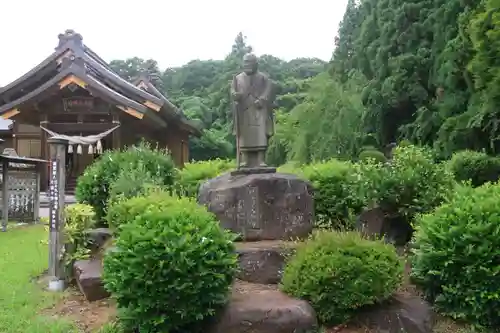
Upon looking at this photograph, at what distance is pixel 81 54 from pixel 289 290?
16.6 m

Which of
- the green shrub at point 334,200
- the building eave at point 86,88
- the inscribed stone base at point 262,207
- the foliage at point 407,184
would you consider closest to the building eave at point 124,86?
the building eave at point 86,88

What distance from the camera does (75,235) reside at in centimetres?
822

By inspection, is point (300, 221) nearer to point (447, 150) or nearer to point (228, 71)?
point (447, 150)

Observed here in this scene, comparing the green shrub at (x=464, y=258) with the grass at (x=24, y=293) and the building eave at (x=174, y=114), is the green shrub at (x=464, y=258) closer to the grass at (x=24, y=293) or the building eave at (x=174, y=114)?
the grass at (x=24, y=293)

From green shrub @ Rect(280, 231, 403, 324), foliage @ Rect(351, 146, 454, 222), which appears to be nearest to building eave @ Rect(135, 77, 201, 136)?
foliage @ Rect(351, 146, 454, 222)

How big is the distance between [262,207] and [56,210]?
116 inches

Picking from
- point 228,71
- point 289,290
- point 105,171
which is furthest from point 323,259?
point 228,71

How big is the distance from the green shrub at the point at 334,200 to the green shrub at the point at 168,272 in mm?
4126

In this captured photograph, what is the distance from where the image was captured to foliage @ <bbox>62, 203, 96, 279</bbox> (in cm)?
807

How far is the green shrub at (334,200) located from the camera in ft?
31.0

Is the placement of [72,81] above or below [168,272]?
above

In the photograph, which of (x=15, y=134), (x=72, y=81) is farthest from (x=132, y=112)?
(x=15, y=134)

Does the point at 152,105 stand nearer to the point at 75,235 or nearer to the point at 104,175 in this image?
the point at 104,175

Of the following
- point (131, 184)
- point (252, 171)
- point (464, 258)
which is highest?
point (252, 171)
